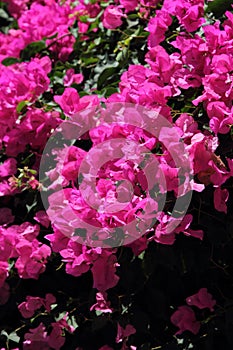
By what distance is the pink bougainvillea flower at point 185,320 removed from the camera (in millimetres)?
1844

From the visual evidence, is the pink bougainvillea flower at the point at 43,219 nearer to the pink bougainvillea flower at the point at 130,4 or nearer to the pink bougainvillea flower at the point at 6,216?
the pink bougainvillea flower at the point at 6,216

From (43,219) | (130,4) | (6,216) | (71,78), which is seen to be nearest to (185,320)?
(43,219)

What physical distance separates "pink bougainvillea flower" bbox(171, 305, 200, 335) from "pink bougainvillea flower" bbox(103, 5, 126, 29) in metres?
1.02

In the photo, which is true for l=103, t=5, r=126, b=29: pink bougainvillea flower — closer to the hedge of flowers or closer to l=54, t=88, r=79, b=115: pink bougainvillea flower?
the hedge of flowers

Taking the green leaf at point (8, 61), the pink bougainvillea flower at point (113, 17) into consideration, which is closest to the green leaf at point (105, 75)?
the pink bougainvillea flower at point (113, 17)

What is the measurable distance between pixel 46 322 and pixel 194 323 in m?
0.43

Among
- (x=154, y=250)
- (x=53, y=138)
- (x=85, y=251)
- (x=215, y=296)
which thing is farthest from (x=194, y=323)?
(x=53, y=138)

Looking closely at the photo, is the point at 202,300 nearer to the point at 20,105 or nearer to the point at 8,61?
the point at 20,105

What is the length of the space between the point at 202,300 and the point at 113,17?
3.38 feet

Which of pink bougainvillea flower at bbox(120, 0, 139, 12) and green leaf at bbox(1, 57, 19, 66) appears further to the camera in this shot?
green leaf at bbox(1, 57, 19, 66)

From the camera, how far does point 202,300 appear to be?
184 centimetres

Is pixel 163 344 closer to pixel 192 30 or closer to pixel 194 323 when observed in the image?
pixel 194 323

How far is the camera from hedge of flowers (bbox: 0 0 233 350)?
1.72 m

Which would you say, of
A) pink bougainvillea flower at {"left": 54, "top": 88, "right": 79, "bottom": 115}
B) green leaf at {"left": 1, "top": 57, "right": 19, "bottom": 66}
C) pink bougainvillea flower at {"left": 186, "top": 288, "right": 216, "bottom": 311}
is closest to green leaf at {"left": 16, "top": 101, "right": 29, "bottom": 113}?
pink bougainvillea flower at {"left": 54, "top": 88, "right": 79, "bottom": 115}
